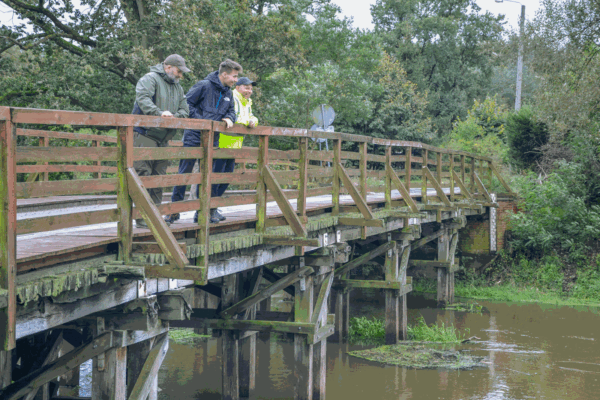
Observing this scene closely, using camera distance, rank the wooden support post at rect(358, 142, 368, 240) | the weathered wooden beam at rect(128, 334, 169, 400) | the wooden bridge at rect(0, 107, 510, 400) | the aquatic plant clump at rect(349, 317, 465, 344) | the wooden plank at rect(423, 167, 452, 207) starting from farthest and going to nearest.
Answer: the aquatic plant clump at rect(349, 317, 465, 344) → the wooden plank at rect(423, 167, 452, 207) → the wooden support post at rect(358, 142, 368, 240) → the weathered wooden beam at rect(128, 334, 169, 400) → the wooden bridge at rect(0, 107, 510, 400)

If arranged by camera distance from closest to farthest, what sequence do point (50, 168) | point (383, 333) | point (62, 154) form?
point (62, 154) < point (50, 168) < point (383, 333)

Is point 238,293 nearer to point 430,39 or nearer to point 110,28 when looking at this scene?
point 110,28

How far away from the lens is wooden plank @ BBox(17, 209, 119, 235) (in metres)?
4.10

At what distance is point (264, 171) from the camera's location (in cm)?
671

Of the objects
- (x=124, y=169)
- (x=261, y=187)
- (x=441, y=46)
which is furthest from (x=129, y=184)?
(x=441, y=46)

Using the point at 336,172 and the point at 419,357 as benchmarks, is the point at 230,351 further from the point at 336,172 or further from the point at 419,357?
the point at 419,357

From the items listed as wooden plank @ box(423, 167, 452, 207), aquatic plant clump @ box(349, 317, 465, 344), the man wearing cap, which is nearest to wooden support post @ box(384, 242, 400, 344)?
aquatic plant clump @ box(349, 317, 465, 344)

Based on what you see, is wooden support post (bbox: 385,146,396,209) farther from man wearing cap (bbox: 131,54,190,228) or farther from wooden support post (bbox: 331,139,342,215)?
man wearing cap (bbox: 131,54,190,228)

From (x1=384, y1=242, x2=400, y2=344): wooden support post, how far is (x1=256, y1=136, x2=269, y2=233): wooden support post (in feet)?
18.8

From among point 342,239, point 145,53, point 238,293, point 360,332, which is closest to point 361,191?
point 342,239

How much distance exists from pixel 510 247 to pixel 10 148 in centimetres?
1805

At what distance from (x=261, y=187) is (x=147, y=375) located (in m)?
2.09

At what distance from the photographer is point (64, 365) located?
16.9ft

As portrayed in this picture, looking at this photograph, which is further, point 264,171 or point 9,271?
point 264,171
